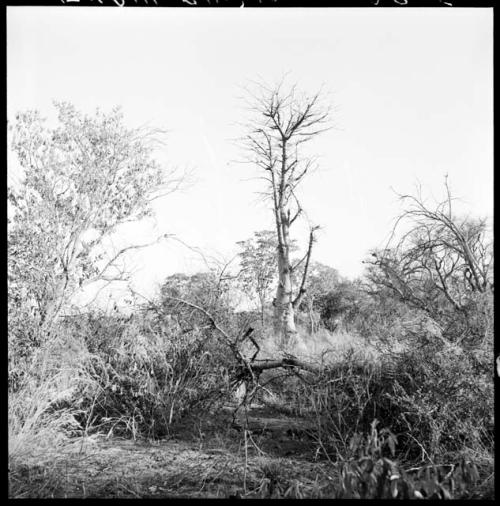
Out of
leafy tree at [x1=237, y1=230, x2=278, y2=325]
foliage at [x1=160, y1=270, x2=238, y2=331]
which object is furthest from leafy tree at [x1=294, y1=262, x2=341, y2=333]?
foliage at [x1=160, y1=270, x2=238, y2=331]

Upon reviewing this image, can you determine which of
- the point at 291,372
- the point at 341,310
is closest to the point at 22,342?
the point at 291,372

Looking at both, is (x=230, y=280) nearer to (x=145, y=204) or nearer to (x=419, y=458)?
(x=145, y=204)

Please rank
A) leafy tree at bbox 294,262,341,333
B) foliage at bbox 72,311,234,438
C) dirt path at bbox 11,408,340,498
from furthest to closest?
leafy tree at bbox 294,262,341,333, foliage at bbox 72,311,234,438, dirt path at bbox 11,408,340,498

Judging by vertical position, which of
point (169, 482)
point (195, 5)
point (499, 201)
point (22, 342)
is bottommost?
point (169, 482)

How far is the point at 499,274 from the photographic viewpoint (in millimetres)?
3562

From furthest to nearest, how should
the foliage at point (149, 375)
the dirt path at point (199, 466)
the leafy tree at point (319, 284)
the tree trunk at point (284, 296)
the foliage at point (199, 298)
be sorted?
the leafy tree at point (319, 284), the tree trunk at point (284, 296), the foliage at point (199, 298), the foliage at point (149, 375), the dirt path at point (199, 466)

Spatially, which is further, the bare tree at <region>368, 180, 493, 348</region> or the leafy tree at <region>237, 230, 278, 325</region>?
the leafy tree at <region>237, 230, 278, 325</region>

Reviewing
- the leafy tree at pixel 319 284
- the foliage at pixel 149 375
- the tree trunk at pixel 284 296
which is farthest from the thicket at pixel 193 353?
the leafy tree at pixel 319 284

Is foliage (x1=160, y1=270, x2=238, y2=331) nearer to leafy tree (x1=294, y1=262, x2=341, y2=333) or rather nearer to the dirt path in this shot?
the dirt path

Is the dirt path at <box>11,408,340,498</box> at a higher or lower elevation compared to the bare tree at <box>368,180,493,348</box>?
lower

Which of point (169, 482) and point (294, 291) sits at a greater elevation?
point (294, 291)

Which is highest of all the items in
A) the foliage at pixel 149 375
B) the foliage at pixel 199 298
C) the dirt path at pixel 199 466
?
the foliage at pixel 199 298

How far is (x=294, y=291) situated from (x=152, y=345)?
6859 millimetres

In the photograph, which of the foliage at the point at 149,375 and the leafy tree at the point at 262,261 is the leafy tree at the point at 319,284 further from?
the foliage at the point at 149,375
